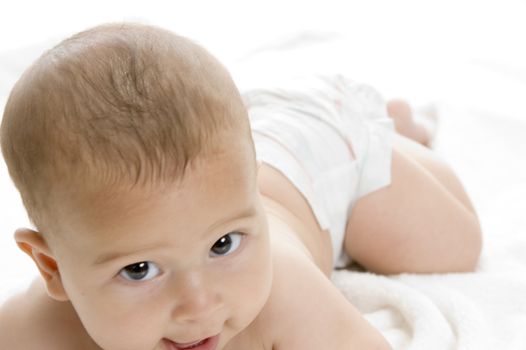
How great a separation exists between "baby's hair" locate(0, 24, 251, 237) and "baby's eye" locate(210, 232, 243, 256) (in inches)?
4.3

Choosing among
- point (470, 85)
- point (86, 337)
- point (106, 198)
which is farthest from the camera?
point (470, 85)

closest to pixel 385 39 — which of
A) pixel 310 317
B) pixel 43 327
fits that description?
pixel 310 317

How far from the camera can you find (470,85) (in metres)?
2.12

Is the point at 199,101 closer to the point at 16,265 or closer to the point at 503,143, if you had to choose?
the point at 16,265

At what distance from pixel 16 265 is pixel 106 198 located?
65 cm

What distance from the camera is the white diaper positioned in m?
1.43

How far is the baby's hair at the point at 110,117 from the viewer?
85cm

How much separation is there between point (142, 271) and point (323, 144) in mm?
626

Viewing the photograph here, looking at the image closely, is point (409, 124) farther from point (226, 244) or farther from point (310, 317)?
point (226, 244)

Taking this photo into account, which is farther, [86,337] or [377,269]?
[377,269]

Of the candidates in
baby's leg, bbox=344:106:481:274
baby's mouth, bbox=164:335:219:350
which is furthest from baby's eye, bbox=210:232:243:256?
baby's leg, bbox=344:106:481:274

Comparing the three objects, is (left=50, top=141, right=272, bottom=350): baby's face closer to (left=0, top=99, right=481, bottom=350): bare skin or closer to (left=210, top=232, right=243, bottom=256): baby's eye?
(left=210, top=232, right=243, bottom=256): baby's eye

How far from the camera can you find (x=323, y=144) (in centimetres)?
148

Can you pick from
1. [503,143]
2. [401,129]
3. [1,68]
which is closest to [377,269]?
[401,129]
